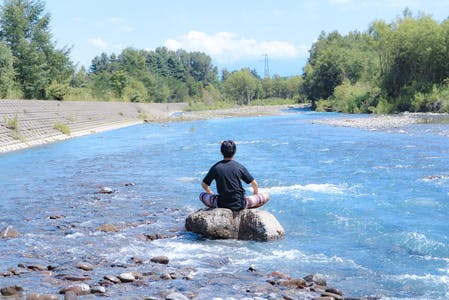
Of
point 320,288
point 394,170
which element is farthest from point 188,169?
point 320,288

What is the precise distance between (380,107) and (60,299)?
5678 cm

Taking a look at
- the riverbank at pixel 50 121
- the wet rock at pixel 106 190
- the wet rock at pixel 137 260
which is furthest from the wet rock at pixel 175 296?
the riverbank at pixel 50 121

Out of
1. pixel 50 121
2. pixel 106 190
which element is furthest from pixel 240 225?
pixel 50 121

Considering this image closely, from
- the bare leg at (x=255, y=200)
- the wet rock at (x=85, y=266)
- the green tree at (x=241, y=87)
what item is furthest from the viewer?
the green tree at (x=241, y=87)

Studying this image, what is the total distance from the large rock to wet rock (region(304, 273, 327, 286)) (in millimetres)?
2308

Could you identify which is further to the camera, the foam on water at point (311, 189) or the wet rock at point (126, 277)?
the foam on water at point (311, 189)

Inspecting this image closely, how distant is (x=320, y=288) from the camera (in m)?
7.19

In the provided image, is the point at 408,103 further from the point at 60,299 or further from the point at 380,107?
the point at 60,299

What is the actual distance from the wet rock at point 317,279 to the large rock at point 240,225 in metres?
2.31

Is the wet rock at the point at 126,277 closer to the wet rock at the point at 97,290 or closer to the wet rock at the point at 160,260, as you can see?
the wet rock at the point at 97,290

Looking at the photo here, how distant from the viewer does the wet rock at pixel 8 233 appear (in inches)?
406

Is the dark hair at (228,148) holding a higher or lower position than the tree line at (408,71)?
lower

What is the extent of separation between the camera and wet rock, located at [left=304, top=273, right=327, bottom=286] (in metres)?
7.38

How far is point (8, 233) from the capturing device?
10.4 meters
